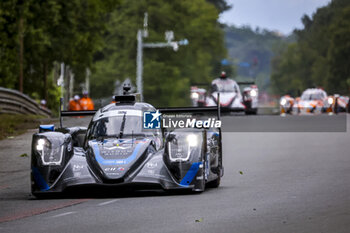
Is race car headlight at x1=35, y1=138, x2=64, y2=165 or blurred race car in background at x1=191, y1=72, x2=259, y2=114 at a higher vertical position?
blurred race car in background at x1=191, y1=72, x2=259, y2=114

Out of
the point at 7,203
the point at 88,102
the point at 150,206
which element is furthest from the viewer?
the point at 88,102

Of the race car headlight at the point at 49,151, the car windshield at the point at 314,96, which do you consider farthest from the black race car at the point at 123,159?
the car windshield at the point at 314,96

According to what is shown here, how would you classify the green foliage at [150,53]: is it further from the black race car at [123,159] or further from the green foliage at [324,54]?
the black race car at [123,159]

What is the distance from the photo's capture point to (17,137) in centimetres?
2589

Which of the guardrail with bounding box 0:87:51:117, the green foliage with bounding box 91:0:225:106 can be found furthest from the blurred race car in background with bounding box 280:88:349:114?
the green foliage with bounding box 91:0:225:106

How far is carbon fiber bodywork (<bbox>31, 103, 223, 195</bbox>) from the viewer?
13.2 meters

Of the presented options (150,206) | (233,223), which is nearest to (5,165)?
(150,206)

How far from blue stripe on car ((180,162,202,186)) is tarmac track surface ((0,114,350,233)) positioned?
18 cm

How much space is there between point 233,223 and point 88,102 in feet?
94.2

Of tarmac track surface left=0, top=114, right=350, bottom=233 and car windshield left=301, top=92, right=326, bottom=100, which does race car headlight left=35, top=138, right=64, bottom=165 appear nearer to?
tarmac track surface left=0, top=114, right=350, bottom=233

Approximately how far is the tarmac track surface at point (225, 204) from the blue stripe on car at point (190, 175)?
0.18 metres

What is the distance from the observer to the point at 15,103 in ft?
116

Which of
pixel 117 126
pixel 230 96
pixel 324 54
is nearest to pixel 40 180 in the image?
pixel 117 126

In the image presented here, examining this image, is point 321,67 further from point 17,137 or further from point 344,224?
point 344,224
